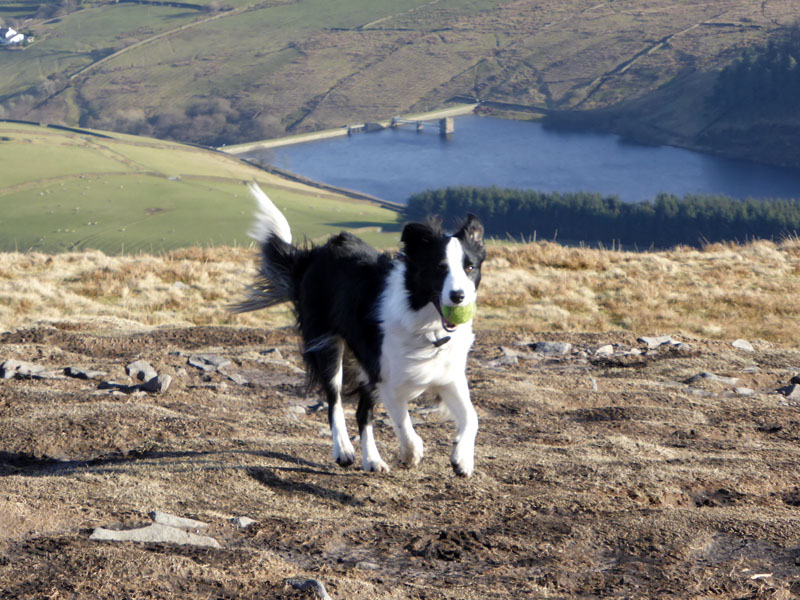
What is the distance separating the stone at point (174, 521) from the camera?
5094 millimetres

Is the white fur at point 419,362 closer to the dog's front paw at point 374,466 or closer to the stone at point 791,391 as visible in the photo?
the dog's front paw at point 374,466

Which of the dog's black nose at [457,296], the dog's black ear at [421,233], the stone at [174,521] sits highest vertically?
the dog's black ear at [421,233]

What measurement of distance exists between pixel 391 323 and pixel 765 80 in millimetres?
145639

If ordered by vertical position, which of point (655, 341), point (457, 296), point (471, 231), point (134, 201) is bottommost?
point (134, 201)

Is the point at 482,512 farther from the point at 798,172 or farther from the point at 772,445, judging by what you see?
the point at 798,172

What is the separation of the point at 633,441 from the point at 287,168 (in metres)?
122

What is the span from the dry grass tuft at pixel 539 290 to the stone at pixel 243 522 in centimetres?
1013

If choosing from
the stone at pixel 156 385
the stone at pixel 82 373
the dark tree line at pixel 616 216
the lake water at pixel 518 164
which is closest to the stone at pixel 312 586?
the stone at pixel 156 385

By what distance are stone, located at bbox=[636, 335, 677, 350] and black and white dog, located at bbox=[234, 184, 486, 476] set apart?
6.81m

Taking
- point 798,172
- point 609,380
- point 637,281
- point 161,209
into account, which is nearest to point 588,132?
point 798,172

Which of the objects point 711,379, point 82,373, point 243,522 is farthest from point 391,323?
point 711,379

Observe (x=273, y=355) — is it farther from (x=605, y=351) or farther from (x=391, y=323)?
(x=391, y=323)

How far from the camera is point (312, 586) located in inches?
161

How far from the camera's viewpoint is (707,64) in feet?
502
